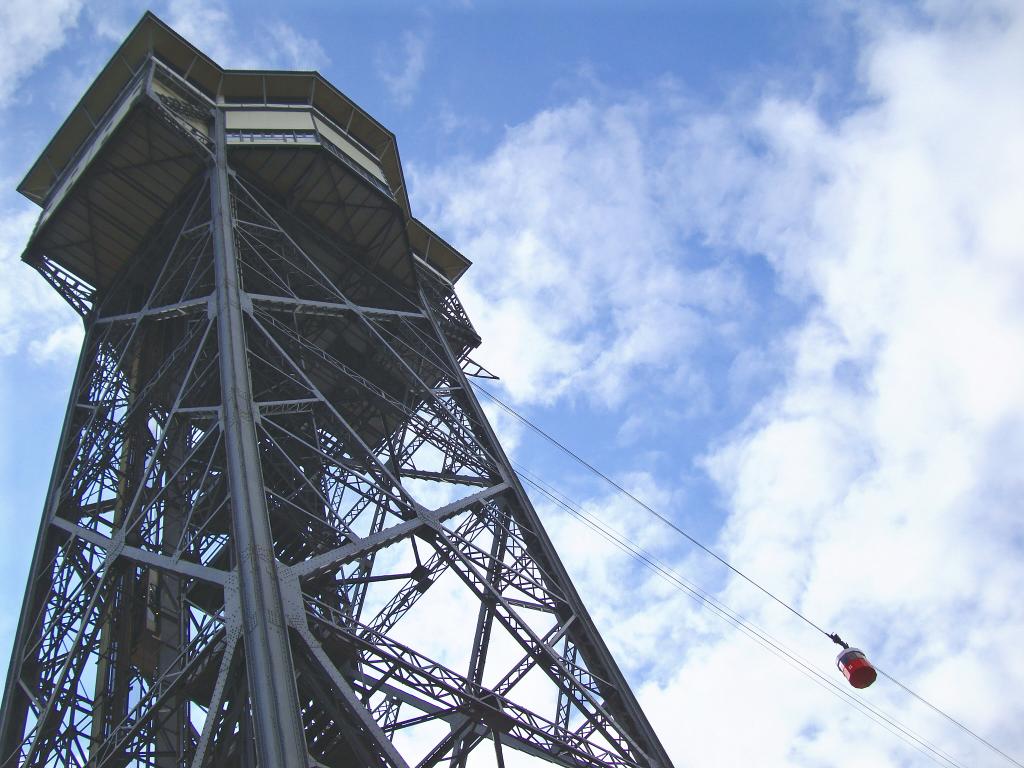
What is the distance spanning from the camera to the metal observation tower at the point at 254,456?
479 inches

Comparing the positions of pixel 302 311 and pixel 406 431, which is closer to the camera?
pixel 302 311

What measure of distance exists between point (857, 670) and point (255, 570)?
9.34m

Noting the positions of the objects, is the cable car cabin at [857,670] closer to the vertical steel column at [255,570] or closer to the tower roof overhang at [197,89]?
the vertical steel column at [255,570]

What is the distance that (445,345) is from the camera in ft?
79.7

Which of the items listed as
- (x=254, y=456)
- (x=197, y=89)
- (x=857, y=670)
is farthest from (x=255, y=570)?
(x=197, y=89)

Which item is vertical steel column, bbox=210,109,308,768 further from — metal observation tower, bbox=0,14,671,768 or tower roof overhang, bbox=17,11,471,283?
tower roof overhang, bbox=17,11,471,283

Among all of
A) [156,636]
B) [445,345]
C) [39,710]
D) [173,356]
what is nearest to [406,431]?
[445,345]

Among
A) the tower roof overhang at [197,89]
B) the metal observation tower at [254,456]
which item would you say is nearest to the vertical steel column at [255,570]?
the metal observation tower at [254,456]

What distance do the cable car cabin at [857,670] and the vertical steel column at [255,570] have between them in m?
8.90

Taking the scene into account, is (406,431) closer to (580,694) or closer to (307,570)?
(580,694)

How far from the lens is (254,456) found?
43.3ft

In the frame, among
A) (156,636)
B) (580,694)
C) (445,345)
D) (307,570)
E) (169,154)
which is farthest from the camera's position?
(445,345)

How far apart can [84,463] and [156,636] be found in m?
5.26

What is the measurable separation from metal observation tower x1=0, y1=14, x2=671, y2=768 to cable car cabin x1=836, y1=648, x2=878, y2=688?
3.13 m
